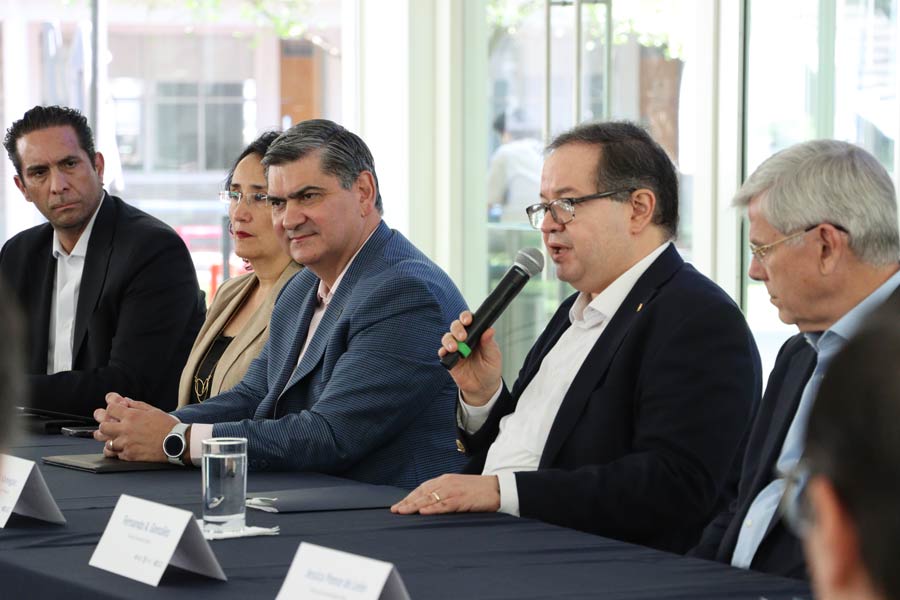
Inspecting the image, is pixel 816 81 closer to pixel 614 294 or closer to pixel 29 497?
pixel 614 294

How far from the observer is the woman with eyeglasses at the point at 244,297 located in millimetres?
3537

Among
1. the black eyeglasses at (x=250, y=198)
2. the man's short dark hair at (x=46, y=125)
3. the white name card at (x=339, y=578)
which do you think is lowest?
the white name card at (x=339, y=578)

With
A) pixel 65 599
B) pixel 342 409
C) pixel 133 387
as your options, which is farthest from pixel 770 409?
pixel 133 387

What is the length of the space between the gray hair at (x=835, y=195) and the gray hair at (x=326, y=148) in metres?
1.20

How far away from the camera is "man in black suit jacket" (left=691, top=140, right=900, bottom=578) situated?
2.11 m

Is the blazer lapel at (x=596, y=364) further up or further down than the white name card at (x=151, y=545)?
further up

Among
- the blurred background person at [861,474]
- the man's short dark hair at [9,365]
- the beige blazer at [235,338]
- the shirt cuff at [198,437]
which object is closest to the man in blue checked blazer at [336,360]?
the shirt cuff at [198,437]

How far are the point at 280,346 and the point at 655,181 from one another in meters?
1.08

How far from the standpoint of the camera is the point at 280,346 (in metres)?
3.25

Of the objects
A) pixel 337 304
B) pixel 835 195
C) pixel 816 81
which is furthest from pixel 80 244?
pixel 835 195

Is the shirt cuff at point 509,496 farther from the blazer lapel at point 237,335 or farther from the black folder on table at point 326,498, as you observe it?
the blazer lapel at point 237,335

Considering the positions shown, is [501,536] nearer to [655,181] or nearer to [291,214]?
[655,181]

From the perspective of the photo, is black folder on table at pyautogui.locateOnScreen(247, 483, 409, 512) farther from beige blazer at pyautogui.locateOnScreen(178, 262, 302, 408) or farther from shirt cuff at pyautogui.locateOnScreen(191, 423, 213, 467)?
beige blazer at pyautogui.locateOnScreen(178, 262, 302, 408)

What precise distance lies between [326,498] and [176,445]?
20.7 inches
